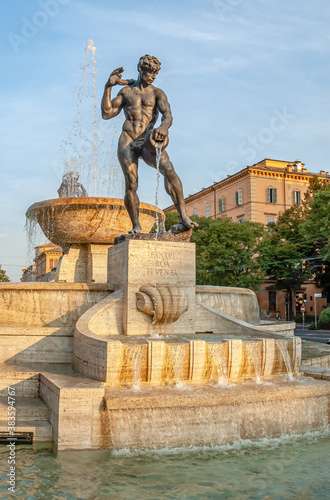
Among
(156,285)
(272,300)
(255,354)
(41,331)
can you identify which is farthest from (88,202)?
(272,300)

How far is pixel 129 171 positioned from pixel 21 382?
398 cm

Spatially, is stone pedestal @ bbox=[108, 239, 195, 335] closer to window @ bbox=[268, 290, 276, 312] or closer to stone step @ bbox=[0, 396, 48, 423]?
stone step @ bbox=[0, 396, 48, 423]

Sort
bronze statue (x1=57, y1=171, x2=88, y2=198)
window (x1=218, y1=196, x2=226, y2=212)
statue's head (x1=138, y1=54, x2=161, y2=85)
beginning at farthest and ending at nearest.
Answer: window (x1=218, y1=196, x2=226, y2=212) → bronze statue (x1=57, y1=171, x2=88, y2=198) → statue's head (x1=138, y1=54, x2=161, y2=85)

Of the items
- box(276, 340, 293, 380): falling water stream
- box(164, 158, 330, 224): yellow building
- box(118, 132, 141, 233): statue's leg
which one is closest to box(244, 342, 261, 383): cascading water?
box(276, 340, 293, 380): falling water stream

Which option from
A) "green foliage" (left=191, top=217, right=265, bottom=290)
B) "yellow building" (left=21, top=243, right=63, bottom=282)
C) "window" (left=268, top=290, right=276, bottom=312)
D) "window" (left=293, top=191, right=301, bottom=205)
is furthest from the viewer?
"window" (left=293, top=191, right=301, bottom=205)

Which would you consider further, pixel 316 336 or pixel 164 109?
pixel 316 336

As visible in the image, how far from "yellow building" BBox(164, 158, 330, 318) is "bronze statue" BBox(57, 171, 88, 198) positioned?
126ft

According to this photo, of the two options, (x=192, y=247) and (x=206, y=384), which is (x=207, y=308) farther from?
(x=206, y=384)

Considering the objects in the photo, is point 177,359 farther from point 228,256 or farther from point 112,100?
point 228,256

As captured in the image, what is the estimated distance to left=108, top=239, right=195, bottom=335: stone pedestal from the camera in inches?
293

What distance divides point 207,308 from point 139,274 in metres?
1.33

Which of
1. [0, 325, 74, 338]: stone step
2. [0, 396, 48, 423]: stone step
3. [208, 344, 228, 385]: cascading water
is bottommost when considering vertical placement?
[0, 396, 48, 423]: stone step

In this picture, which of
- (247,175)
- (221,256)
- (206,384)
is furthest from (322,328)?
(206,384)

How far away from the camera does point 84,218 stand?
1070cm
